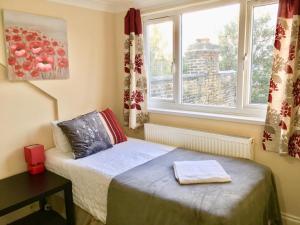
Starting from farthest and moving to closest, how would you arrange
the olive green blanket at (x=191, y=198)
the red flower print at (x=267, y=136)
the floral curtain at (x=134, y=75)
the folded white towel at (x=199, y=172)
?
the floral curtain at (x=134, y=75)
the red flower print at (x=267, y=136)
the folded white towel at (x=199, y=172)
the olive green blanket at (x=191, y=198)

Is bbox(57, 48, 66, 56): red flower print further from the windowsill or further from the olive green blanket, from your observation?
the olive green blanket

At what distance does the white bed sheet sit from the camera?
1880mm

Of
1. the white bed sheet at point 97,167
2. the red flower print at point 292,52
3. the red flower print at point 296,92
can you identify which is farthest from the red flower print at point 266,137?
the white bed sheet at point 97,167

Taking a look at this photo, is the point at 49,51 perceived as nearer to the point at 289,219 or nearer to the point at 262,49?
the point at 262,49

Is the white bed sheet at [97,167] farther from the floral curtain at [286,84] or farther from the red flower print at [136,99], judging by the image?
the floral curtain at [286,84]

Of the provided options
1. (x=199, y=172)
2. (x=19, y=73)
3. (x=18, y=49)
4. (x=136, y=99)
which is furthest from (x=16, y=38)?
(x=199, y=172)

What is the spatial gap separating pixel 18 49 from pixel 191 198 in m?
1.91

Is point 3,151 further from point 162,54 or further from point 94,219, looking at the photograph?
point 162,54

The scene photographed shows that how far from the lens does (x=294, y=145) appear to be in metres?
1.92

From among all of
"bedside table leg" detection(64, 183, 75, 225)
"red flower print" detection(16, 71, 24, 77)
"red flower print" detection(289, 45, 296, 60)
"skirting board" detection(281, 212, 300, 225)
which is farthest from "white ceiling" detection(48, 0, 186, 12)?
"skirting board" detection(281, 212, 300, 225)

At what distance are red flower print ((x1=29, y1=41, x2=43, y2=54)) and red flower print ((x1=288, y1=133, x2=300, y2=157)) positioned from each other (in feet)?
7.61

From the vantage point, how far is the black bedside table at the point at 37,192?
1833mm

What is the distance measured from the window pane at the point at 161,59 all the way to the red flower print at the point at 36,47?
1206mm

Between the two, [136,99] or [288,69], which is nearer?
[288,69]
